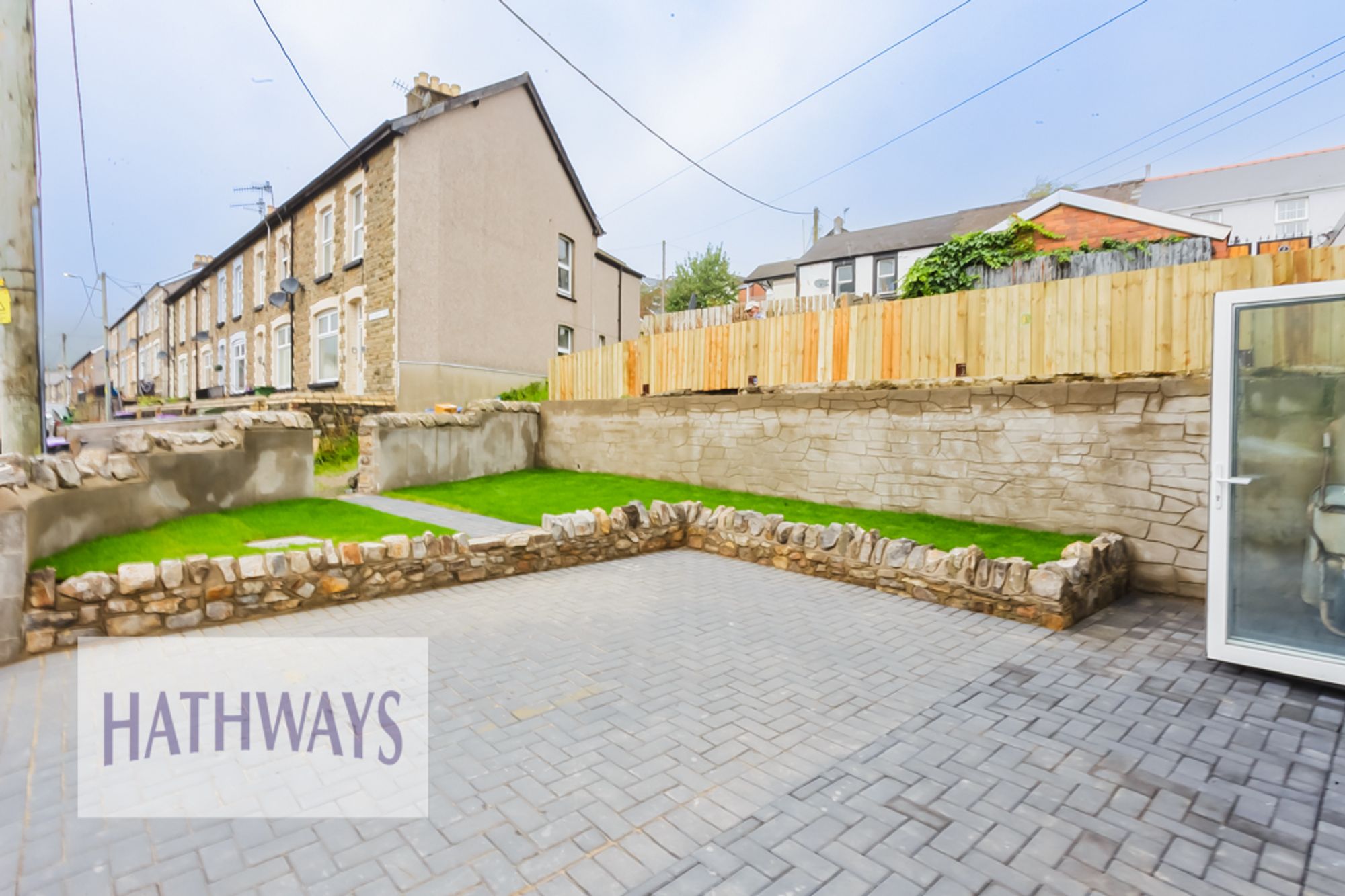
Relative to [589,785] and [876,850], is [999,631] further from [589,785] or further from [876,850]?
[589,785]

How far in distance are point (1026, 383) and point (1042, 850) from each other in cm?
549

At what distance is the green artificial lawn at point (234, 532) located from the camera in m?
4.89

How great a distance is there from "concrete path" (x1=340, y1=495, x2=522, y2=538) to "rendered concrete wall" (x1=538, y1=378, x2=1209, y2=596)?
3.50m

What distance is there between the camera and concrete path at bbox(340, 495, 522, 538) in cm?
744

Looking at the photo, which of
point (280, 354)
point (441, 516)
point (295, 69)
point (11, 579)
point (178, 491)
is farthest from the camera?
point (280, 354)

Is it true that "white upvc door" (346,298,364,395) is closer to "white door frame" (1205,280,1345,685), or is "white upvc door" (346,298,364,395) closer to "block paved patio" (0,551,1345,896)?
"block paved patio" (0,551,1345,896)

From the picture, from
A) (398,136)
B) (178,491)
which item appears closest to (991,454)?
(178,491)

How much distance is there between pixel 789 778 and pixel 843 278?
2682cm

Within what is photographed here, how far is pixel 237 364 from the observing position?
2327 centimetres

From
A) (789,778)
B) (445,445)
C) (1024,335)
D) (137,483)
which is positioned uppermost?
(1024,335)

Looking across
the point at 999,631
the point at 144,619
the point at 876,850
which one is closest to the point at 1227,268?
the point at 999,631

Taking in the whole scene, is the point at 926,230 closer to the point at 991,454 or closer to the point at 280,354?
the point at 991,454

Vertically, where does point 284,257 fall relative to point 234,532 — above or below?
above

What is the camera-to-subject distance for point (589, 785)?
2742mm
